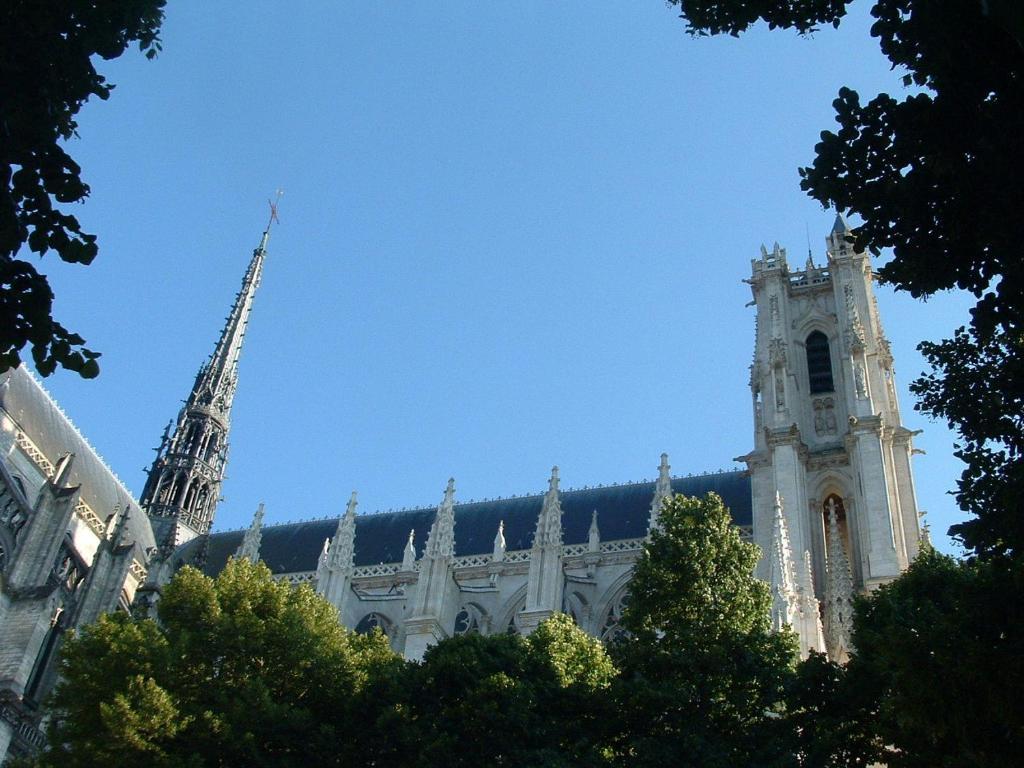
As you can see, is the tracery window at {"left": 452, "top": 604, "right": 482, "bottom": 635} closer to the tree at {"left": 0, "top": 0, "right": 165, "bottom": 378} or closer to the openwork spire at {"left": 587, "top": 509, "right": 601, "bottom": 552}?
the openwork spire at {"left": 587, "top": 509, "right": 601, "bottom": 552}

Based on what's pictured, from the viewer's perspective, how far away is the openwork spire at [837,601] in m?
28.6

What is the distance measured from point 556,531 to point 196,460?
23.4 meters

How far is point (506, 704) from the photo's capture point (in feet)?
59.4

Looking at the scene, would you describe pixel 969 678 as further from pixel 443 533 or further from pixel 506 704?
pixel 443 533

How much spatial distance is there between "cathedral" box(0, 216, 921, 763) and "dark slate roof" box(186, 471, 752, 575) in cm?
10

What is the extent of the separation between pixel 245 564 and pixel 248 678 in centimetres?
422

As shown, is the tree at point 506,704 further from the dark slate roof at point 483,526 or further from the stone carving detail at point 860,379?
the dark slate roof at point 483,526

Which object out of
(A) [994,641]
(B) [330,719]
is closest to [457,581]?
(B) [330,719]

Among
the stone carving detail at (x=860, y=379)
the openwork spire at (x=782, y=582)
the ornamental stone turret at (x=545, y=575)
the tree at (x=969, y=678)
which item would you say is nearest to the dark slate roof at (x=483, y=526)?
the ornamental stone turret at (x=545, y=575)

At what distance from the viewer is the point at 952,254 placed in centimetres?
972

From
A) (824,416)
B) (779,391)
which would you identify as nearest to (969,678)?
(779,391)

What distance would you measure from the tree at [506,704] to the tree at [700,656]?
2.41 ft

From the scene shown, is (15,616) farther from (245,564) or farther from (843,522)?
(843,522)

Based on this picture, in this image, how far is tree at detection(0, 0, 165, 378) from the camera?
7508 mm
